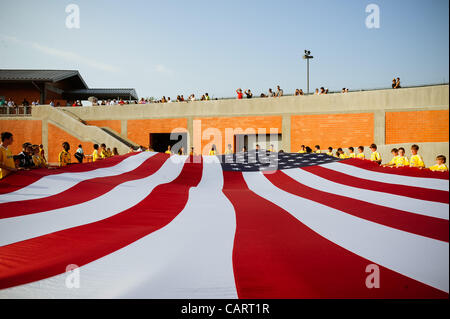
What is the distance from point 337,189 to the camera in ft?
12.1

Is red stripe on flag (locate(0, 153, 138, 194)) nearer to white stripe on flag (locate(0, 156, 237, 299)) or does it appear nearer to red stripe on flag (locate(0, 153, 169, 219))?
red stripe on flag (locate(0, 153, 169, 219))

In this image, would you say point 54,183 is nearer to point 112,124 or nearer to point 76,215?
point 76,215

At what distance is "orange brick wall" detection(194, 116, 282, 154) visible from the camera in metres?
16.3

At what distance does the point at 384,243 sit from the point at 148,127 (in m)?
18.1

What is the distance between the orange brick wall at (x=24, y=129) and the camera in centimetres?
1856

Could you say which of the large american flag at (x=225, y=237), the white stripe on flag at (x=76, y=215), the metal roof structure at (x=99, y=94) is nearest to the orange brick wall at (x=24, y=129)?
the metal roof structure at (x=99, y=94)

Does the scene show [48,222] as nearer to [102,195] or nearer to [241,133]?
[102,195]

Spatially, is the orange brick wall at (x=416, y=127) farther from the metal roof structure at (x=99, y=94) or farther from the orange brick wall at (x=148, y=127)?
the metal roof structure at (x=99, y=94)

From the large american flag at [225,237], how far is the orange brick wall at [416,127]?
12.1 m

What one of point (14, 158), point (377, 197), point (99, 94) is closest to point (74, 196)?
point (14, 158)

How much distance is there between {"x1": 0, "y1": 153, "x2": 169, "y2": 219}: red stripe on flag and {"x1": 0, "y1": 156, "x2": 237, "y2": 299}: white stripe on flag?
4.68ft
